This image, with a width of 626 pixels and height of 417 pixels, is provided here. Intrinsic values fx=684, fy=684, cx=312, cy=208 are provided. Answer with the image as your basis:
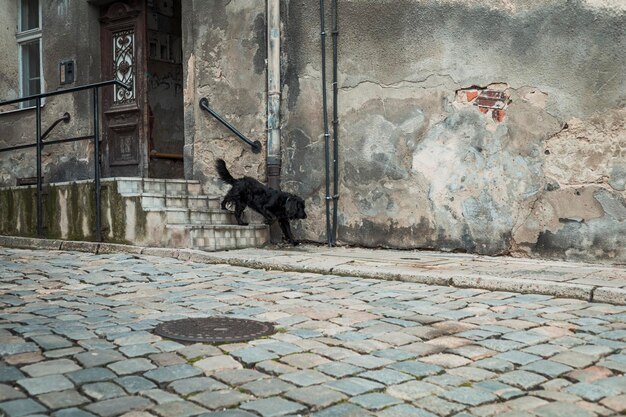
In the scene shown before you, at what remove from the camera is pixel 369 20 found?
8445mm

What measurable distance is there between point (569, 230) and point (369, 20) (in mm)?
3482

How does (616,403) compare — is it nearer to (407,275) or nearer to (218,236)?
(407,275)

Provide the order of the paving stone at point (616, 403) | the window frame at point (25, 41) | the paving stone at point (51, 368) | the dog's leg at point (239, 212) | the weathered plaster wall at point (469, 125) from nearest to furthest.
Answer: the paving stone at point (616, 403) → the paving stone at point (51, 368) → the weathered plaster wall at point (469, 125) → the dog's leg at point (239, 212) → the window frame at point (25, 41)

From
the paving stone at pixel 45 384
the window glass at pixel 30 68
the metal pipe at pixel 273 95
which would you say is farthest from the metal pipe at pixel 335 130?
the window glass at pixel 30 68

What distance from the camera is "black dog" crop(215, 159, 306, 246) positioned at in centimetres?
841

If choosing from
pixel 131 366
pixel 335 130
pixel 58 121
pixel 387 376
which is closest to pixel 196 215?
pixel 335 130

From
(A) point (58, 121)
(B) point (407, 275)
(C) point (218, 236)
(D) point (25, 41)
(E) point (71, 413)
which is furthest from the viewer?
(D) point (25, 41)

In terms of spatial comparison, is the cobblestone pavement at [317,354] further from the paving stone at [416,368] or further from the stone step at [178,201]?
the stone step at [178,201]

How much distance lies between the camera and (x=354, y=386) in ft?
10.1

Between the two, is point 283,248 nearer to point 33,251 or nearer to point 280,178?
point 280,178

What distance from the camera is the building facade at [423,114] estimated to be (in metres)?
7.10

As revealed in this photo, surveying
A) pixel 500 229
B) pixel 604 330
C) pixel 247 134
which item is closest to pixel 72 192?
pixel 247 134

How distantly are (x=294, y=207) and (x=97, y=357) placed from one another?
5.00m

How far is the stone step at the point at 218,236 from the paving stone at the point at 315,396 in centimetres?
519
